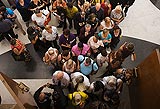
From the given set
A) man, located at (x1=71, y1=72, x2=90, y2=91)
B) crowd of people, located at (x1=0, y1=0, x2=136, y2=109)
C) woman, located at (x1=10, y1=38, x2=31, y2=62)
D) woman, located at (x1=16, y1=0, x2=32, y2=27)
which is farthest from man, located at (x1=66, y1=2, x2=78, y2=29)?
man, located at (x1=71, y1=72, x2=90, y2=91)

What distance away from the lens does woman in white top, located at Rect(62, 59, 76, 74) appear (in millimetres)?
6332

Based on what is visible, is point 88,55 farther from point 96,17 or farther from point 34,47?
point 34,47

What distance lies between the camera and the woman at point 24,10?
25.4 feet

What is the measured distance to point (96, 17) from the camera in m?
7.39

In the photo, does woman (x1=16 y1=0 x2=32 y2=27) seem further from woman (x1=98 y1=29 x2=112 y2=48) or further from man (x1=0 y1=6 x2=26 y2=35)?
woman (x1=98 y1=29 x2=112 y2=48)

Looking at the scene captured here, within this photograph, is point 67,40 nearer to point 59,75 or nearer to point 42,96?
point 59,75

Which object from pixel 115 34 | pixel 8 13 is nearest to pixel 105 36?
pixel 115 34

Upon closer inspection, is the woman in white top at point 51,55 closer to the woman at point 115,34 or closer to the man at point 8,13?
the woman at point 115,34

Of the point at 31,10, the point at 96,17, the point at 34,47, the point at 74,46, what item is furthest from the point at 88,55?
the point at 31,10

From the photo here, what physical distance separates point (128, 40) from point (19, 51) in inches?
127

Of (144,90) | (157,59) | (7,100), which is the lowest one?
(144,90)

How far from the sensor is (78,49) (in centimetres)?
673

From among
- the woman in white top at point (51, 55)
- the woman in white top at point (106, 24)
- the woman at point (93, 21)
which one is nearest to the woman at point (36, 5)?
the woman at point (93, 21)

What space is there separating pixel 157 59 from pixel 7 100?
12.5 ft
